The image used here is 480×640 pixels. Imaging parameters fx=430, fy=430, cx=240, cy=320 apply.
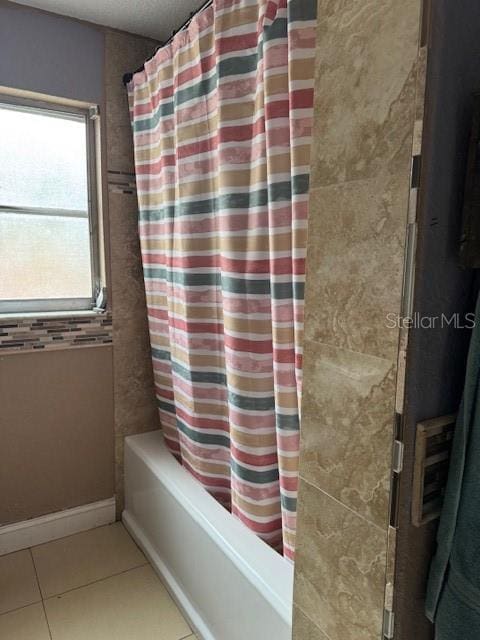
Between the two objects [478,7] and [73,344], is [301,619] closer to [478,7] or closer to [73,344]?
[478,7]

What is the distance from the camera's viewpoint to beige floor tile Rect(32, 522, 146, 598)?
1.69 m

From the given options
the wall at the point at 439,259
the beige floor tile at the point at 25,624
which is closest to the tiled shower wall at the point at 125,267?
the beige floor tile at the point at 25,624

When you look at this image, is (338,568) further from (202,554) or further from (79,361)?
(79,361)

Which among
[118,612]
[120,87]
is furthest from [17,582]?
[120,87]

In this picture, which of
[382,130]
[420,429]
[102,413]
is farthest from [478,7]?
[102,413]

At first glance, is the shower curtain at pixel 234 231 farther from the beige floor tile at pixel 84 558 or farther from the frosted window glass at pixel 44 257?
the beige floor tile at pixel 84 558

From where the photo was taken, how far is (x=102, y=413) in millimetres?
1947

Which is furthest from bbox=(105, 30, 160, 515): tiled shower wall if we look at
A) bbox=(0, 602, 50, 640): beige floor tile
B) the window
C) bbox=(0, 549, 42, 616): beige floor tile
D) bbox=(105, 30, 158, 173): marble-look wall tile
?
bbox=(0, 602, 50, 640): beige floor tile

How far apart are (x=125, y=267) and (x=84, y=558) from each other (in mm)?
1252

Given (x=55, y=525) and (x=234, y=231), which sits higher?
(x=234, y=231)

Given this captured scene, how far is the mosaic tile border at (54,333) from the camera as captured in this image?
1716mm

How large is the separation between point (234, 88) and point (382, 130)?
0.71m

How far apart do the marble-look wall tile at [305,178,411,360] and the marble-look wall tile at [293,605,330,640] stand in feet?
1.85

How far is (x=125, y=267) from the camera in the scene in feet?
6.28
